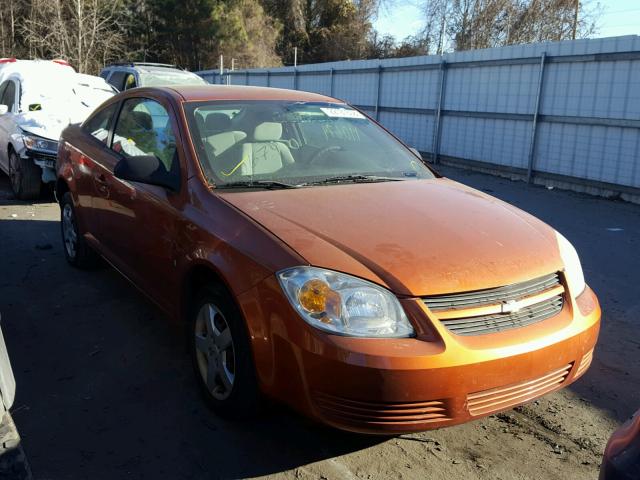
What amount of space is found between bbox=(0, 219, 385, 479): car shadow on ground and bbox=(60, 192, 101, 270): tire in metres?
0.57

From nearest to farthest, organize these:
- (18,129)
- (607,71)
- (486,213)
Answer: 1. (486,213)
2. (18,129)
3. (607,71)

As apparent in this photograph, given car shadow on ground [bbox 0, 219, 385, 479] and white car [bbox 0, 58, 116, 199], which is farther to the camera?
white car [bbox 0, 58, 116, 199]

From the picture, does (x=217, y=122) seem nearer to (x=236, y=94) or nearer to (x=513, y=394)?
(x=236, y=94)

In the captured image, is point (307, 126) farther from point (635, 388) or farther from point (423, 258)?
point (635, 388)

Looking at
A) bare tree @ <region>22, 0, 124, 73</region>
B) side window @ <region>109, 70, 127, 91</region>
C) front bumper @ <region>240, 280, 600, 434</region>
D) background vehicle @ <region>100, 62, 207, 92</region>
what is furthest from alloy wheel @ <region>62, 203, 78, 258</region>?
bare tree @ <region>22, 0, 124, 73</region>

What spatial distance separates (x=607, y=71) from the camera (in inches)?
367

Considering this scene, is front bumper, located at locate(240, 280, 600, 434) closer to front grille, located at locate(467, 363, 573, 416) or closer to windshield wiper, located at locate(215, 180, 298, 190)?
front grille, located at locate(467, 363, 573, 416)

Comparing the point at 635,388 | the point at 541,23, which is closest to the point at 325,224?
the point at 635,388

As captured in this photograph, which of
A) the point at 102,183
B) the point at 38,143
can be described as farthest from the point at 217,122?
the point at 38,143

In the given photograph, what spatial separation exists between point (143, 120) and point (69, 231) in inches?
70.4

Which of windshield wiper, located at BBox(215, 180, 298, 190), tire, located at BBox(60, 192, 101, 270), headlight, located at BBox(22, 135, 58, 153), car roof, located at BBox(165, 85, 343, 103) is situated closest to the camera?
windshield wiper, located at BBox(215, 180, 298, 190)

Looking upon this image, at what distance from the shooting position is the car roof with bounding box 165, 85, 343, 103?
392 centimetres

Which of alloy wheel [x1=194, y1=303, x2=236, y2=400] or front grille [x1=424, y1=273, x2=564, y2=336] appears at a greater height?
front grille [x1=424, y1=273, x2=564, y2=336]

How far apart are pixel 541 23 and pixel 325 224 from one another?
2933 cm
